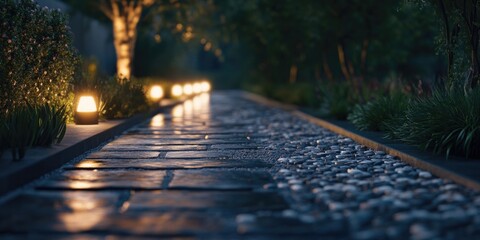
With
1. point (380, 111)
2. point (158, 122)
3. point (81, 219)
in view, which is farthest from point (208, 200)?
point (158, 122)

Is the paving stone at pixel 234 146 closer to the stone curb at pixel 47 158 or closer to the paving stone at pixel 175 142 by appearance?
the paving stone at pixel 175 142

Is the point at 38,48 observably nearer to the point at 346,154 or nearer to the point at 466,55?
the point at 346,154

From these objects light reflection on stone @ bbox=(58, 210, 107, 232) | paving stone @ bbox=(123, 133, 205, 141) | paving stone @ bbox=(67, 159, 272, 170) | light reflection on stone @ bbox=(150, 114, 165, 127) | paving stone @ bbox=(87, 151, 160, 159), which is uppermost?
light reflection on stone @ bbox=(150, 114, 165, 127)

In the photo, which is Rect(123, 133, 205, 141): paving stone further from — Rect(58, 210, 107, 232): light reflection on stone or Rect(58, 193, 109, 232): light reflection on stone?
Rect(58, 210, 107, 232): light reflection on stone

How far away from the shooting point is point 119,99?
18641 mm

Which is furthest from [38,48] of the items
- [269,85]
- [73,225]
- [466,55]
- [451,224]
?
[269,85]

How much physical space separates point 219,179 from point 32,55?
4.96 metres

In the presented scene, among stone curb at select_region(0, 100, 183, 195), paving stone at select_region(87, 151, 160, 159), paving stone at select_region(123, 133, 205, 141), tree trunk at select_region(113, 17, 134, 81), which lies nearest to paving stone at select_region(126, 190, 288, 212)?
stone curb at select_region(0, 100, 183, 195)

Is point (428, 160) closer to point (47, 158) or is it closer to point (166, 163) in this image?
point (166, 163)

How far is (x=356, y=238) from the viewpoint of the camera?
5531mm

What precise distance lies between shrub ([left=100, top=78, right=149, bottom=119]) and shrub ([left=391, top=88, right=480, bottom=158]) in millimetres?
8984

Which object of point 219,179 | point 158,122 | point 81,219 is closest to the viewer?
point 81,219

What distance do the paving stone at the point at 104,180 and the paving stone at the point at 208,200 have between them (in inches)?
22.5

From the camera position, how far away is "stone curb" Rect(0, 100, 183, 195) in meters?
7.77
